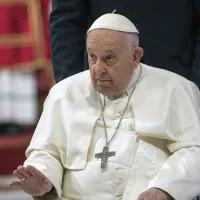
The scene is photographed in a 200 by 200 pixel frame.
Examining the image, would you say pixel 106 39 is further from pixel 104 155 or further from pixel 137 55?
pixel 104 155

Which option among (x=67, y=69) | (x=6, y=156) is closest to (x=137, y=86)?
(x=67, y=69)

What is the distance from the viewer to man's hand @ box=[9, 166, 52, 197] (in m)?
2.63

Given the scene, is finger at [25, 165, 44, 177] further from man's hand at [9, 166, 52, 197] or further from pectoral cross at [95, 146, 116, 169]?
pectoral cross at [95, 146, 116, 169]

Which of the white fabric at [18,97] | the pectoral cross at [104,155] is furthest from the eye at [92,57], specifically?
the white fabric at [18,97]

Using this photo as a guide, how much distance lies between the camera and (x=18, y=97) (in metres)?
6.91

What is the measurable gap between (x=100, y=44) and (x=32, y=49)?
3242 millimetres

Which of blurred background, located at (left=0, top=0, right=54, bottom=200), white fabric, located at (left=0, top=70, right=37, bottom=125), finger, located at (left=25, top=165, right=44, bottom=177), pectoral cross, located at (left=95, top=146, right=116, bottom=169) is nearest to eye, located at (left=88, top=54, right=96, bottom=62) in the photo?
pectoral cross, located at (left=95, top=146, right=116, bottom=169)

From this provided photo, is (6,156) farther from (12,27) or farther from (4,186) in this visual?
(12,27)

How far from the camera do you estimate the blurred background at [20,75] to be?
19.5 ft

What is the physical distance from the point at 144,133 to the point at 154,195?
291 mm

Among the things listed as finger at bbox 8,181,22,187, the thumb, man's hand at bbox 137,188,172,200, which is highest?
finger at bbox 8,181,22,187

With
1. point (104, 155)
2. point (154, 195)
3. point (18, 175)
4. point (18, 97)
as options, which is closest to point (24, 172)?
point (18, 175)

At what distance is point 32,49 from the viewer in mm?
5992

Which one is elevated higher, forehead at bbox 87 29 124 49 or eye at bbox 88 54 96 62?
forehead at bbox 87 29 124 49
